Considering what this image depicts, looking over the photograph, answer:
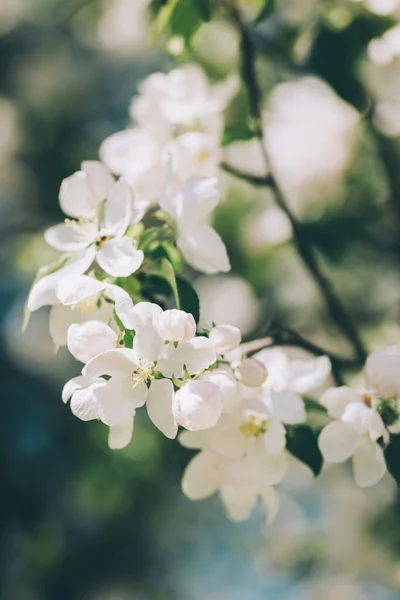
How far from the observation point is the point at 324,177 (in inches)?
52.8

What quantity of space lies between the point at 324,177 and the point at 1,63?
104 inches

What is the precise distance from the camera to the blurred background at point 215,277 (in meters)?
1.20

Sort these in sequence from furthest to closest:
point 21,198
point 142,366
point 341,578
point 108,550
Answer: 1. point 108,550
2. point 21,198
3. point 341,578
4. point 142,366

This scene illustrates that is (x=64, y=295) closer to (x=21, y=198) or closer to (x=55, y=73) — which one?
(x=21, y=198)

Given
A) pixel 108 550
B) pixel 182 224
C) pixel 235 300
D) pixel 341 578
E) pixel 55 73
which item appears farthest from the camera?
pixel 108 550

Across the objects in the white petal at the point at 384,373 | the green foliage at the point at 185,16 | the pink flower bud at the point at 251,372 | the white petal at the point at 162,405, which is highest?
the green foliage at the point at 185,16

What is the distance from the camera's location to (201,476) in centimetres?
77

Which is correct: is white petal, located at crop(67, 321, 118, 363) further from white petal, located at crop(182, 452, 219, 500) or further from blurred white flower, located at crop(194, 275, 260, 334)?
blurred white flower, located at crop(194, 275, 260, 334)

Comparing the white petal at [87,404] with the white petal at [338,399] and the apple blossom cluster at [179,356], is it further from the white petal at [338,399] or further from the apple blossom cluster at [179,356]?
the white petal at [338,399]

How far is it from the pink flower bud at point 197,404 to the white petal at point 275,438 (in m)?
0.13

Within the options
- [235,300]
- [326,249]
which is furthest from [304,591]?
[326,249]

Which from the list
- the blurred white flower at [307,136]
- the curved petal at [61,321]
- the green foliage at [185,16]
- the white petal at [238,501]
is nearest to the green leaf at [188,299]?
the curved petal at [61,321]

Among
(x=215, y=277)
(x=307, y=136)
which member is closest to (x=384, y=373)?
(x=307, y=136)

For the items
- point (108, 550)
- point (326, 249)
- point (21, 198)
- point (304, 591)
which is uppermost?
point (326, 249)
